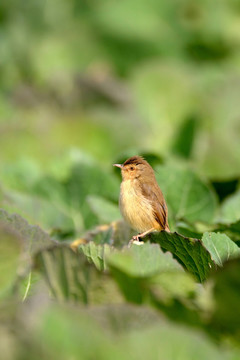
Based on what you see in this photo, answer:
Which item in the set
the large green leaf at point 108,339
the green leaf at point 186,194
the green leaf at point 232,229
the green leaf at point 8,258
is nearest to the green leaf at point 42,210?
the green leaf at point 186,194

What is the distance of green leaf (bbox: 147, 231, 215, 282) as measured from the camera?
1.80 metres

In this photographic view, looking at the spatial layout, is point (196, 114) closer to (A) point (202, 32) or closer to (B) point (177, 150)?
(B) point (177, 150)

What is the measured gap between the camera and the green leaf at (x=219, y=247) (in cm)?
185

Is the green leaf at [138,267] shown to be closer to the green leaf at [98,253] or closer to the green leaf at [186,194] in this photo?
the green leaf at [98,253]

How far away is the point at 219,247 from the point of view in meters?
1.88

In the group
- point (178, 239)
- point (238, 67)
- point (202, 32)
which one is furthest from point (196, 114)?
point (178, 239)

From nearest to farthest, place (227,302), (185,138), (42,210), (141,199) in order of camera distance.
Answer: (227,302)
(141,199)
(42,210)
(185,138)

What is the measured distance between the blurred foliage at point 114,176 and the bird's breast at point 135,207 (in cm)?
9

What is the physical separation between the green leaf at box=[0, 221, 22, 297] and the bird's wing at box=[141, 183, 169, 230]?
1.19m

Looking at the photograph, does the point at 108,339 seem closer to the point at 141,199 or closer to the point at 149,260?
the point at 149,260

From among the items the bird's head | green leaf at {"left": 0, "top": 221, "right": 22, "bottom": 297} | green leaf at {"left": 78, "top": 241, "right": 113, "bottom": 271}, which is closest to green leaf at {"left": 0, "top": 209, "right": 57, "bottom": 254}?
green leaf at {"left": 78, "top": 241, "right": 113, "bottom": 271}

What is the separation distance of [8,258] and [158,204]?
1.24 metres

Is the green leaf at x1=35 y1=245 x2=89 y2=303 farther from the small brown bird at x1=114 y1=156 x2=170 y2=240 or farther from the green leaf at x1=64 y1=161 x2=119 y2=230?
the green leaf at x1=64 y1=161 x2=119 y2=230

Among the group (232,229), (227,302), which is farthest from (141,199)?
(227,302)
